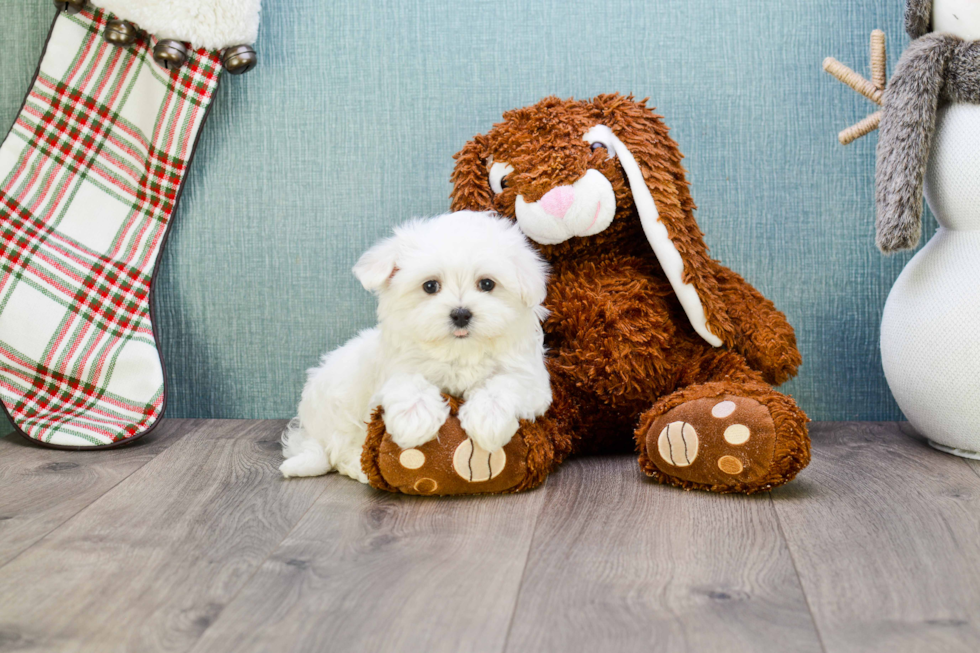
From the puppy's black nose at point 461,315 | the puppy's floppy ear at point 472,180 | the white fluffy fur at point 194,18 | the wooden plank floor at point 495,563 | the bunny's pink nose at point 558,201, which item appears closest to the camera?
the wooden plank floor at point 495,563

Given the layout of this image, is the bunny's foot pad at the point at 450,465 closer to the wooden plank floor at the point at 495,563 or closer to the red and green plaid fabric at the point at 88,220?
the wooden plank floor at the point at 495,563

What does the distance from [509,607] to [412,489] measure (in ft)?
1.18

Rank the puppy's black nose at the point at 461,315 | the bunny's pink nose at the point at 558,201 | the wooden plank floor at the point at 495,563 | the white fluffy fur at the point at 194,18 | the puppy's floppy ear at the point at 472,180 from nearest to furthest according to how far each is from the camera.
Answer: the wooden plank floor at the point at 495,563
the puppy's black nose at the point at 461,315
the bunny's pink nose at the point at 558,201
the puppy's floppy ear at the point at 472,180
the white fluffy fur at the point at 194,18

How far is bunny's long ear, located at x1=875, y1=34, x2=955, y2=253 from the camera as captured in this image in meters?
1.28

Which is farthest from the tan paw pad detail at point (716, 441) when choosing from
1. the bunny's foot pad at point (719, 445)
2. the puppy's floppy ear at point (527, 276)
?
the puppy's floppy ear at point (527, 276)

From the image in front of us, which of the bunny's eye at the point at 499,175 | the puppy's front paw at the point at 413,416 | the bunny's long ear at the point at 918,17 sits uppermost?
the bunny's long ear at the point at 918,17

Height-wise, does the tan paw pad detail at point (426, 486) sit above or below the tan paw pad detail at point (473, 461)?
below

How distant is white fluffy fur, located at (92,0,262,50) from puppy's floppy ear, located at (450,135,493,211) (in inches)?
19.3

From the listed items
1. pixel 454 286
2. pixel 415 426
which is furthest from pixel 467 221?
pixel 415 426

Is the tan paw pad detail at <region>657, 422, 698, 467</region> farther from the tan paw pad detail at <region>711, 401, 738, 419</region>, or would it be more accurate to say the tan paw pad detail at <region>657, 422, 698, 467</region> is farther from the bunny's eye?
the bunny's eye

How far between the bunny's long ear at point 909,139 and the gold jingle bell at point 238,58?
3.60ft

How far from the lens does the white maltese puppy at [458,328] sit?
1153 millimetres

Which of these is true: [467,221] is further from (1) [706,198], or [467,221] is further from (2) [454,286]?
(1) [706,198]

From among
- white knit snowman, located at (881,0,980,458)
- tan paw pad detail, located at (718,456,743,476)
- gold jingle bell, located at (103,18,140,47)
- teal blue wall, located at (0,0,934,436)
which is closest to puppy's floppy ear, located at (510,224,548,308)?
tan paw pad detail, located at (718,456,743,476)
